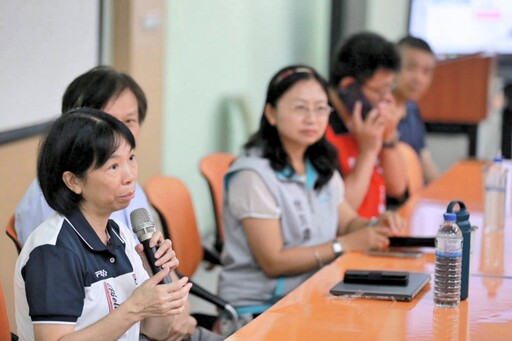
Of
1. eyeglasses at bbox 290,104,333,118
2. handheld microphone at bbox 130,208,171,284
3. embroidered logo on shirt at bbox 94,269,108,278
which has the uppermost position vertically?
eyeglasses at bbox 290,104,333,118

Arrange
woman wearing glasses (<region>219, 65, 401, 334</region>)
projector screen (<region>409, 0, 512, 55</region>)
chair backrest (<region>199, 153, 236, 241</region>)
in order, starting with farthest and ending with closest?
1. projector screen (<region>409, 0, 512, 55</region>)
2. chair backrest (<region>199, 153, 236, 241</region>)
3. woman wearing glasses (<region>219, 65, 401, 334</region>)

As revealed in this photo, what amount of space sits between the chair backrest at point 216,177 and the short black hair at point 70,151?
1.56m

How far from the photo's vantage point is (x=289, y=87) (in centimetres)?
330

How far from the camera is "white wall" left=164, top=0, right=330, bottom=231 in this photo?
4496mm

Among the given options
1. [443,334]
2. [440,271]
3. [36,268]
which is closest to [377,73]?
[440,271]

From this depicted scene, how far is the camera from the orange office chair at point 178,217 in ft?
10.3

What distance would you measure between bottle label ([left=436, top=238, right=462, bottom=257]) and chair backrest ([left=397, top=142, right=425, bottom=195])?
2.49 metres

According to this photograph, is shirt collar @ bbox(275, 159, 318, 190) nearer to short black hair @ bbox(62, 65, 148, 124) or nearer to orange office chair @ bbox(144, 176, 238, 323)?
orange office chair @ bbox(144, 176, 238, 323)

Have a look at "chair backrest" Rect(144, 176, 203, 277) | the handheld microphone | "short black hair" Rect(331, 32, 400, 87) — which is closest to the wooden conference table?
the handheld microphone

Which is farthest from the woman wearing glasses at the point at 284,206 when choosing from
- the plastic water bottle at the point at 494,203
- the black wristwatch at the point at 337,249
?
the plastic water bottle at the point at 494,203

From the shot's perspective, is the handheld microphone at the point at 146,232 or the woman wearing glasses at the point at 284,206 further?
the woman wearing glasses at the point at 284,206

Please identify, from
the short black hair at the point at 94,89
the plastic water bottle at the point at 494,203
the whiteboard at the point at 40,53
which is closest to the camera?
the short black hair at the point at 94,89

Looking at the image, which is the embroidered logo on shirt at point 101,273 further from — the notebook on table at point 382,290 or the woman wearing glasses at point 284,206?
the woman wearing glasses at point 284,206

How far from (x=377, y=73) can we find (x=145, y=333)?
2267 mm
